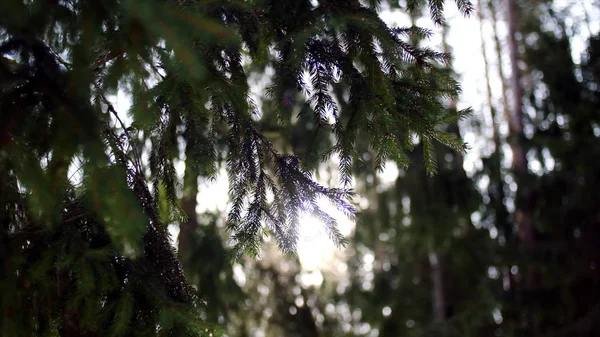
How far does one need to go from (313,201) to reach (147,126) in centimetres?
77

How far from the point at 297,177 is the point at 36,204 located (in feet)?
3.79

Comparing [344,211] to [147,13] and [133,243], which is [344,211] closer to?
[133,243]

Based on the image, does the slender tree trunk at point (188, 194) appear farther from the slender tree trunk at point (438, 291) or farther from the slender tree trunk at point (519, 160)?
the slender tree trunk at point (519, 160)

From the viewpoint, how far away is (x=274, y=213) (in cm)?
258

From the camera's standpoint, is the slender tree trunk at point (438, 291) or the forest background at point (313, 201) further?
the slender tree trunk at point (438, 291)

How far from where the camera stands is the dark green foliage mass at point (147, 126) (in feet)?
5.33

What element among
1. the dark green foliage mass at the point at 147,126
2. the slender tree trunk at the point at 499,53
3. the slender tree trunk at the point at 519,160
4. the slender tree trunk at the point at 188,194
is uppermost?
the slender tree trunk at the point at 499,53

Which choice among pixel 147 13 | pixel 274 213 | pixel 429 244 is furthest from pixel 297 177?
pixel 429 244

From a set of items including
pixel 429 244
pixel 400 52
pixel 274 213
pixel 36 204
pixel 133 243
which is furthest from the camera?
pixel 429 244

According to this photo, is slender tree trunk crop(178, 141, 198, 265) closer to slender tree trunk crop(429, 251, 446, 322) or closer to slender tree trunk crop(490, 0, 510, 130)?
slender tree trunk crop(429, 251, 446, 322)

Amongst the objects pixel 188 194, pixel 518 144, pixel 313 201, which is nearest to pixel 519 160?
pixel 518 144

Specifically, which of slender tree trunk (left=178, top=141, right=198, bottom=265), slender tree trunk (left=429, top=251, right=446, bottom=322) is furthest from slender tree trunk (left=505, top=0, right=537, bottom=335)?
slender tree trunk (left=178, top=141, right=198, bottom=265)

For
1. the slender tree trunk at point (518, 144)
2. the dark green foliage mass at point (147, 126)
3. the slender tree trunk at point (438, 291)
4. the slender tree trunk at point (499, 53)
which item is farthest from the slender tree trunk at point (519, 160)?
the dark green foliage mass at point (147, 126)

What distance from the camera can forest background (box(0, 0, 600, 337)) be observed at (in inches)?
75.9
